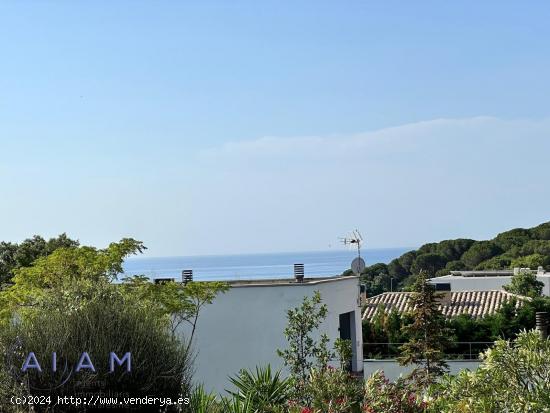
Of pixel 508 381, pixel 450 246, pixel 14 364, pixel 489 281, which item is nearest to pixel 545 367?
pixel 508 381

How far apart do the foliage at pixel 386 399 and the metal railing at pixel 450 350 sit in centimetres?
1830

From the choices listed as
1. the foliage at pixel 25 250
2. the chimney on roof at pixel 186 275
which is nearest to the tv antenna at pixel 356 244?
the chimney on roof at pixel 186 275

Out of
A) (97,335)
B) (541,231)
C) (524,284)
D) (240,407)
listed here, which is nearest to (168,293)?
(97,335)

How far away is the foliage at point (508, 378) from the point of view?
6359mm

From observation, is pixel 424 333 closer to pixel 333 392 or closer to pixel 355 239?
pixel 355 239

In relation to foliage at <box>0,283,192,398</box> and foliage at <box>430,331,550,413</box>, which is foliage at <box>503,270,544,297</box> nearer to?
foliage at <box>0,283,192,398</box>

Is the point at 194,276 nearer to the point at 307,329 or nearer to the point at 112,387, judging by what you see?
the point at 307,329

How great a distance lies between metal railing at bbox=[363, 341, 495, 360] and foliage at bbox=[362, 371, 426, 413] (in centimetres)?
1830

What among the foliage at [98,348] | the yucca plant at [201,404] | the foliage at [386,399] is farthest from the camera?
the yucca plant at [201,404]

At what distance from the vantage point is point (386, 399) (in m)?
8.52

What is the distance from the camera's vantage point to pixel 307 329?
13.2 metres

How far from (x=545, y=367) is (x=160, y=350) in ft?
18.6

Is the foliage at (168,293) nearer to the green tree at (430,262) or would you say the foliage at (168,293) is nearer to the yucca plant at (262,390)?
the yucca plant at (262,390)

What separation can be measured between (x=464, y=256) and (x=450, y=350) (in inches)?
2177
